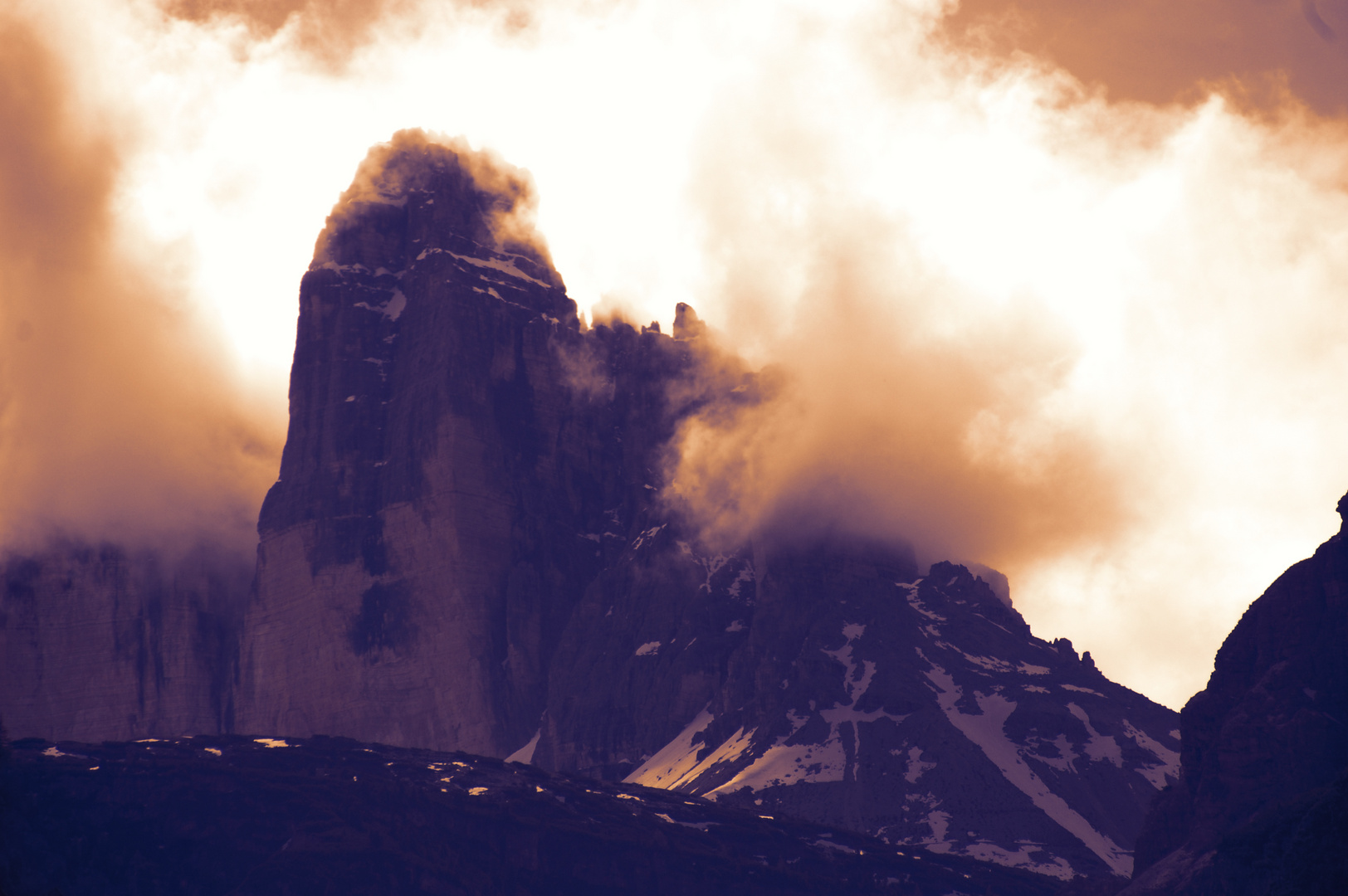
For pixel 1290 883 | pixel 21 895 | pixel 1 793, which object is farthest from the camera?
pixel 1290 883

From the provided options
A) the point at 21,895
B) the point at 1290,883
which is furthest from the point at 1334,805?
the point at 21,895

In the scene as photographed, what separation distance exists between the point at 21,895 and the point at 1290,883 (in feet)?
435

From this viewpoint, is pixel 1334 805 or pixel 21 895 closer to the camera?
pixel 21 895

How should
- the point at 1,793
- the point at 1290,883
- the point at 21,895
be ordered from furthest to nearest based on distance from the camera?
the point at 1290,883 < the point at 21,895 < the point at 1,793

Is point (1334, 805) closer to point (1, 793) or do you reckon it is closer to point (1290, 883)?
point (1290, 883)

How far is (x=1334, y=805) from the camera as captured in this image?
195 meters

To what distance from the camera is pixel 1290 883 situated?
193 meters

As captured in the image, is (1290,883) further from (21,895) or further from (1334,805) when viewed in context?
(21,895)

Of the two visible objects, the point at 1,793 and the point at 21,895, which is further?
the point at 21,895

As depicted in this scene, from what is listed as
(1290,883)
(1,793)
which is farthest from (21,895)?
(1290,883)

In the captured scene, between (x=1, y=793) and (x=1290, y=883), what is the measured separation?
444 ft

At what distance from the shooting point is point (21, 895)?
167m

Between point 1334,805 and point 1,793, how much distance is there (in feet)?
462

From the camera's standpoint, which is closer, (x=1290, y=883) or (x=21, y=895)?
(x=21, y=895)
